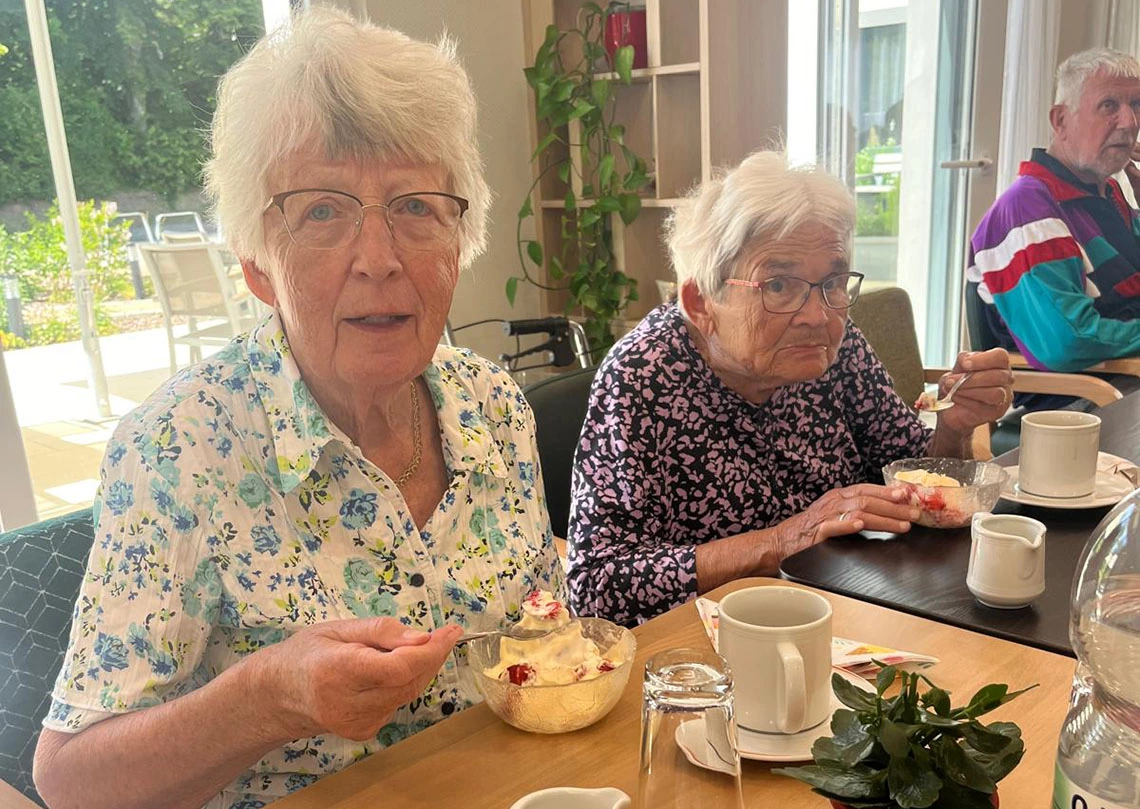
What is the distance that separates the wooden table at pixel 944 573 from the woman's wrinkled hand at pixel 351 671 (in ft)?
1.92

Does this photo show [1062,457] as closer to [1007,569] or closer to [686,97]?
[1007,569]

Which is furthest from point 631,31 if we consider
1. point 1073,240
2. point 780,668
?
point 780,668

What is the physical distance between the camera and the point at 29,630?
1.16 m

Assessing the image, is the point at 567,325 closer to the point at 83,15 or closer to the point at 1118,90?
the point at 83,15

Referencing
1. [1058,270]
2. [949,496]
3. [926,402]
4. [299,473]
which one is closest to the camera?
[299,473]

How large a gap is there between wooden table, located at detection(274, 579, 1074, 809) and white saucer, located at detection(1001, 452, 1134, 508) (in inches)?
18.3

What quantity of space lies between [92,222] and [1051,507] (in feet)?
8.27

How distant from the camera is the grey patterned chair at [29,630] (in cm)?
114

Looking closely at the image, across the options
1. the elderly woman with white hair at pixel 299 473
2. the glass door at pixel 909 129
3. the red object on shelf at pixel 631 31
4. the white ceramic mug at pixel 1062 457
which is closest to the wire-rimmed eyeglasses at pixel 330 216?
the elderly woman with white hair at pixel 299 473

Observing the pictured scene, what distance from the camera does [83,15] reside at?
2600 millimetres

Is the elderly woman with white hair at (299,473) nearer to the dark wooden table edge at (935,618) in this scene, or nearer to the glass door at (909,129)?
the dark wooden table edge at (935,618)

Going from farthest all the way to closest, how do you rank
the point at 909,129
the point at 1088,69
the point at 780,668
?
the point at 909,129 < the point at 1088,69 < the point at 780,668

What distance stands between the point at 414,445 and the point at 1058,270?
2.38m

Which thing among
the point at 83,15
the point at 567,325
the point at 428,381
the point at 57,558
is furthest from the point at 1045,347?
the point at 83,15
